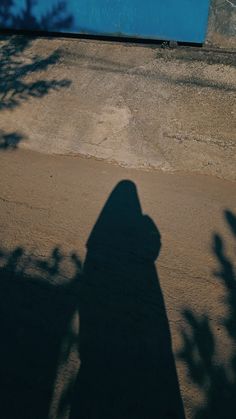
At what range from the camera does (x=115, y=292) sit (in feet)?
14.1

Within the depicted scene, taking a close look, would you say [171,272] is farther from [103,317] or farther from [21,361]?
[21,361]

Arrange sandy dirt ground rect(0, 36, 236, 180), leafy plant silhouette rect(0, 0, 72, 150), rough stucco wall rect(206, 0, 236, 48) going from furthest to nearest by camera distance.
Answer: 1. leafy plant silhouette rect(0, 0, 72, 150)
2. rough stucco wall rect(206, 0, 236, 48)
3. sandy dirt ground rect(0, 36, 236, 180)

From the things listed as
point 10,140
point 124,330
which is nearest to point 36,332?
point 124,330

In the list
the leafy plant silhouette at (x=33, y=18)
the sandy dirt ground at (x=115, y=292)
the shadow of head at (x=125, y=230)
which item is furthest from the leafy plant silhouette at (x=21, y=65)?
the shadow of head at (x=125, y=230)

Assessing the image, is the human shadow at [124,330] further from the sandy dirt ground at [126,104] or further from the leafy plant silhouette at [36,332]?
the sandy dirt ground at [126,104]

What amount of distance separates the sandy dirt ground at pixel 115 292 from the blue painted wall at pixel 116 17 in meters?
3.40

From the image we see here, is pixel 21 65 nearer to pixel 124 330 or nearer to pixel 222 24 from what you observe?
pixel 222 24

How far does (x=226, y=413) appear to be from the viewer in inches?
129

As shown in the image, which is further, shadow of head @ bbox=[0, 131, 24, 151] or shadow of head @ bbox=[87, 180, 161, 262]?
shadow of head @ bbox=[0, 131, 24, 151]

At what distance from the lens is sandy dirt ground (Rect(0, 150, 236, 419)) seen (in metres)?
3.42

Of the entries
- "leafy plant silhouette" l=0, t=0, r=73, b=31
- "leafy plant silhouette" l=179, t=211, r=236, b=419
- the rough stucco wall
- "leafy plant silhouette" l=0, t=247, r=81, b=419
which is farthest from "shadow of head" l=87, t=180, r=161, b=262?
"leafy plant silhouette" l=0, t=0, r=73, b=31

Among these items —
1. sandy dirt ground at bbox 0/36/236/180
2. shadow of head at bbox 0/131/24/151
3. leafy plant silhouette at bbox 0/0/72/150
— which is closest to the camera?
sandy dirt ground at bbox 0/36/236/180

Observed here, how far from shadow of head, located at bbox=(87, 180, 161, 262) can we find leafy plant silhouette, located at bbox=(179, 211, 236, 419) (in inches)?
37.9

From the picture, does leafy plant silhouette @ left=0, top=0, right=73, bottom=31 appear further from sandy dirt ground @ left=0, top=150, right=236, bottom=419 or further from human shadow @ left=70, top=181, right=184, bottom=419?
human shadow @ left=70, top=181, right=184, bottom=419
